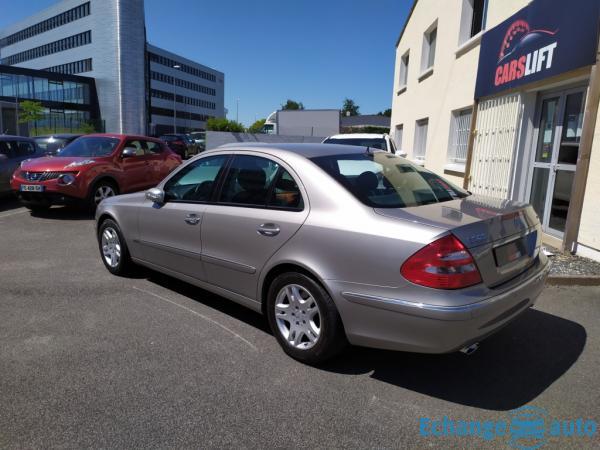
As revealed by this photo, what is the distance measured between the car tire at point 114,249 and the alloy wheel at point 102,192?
152 inches

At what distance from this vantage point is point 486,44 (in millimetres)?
8750

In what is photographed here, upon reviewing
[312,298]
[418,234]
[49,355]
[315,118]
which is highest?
[315,118]

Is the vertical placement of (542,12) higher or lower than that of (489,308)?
higher

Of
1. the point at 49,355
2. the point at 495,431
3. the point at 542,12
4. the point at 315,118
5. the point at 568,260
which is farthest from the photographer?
the point at 315,118

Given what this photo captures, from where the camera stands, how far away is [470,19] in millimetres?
10430

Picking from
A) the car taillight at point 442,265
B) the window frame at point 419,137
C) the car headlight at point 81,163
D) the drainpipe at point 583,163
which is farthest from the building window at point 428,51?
the car taillight at point 442,265

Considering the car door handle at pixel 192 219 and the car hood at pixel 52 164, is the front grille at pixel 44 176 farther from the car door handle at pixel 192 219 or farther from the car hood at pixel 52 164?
the car door handle at pixel 192 219

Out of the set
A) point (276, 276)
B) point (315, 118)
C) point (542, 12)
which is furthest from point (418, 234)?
point (315, 118)

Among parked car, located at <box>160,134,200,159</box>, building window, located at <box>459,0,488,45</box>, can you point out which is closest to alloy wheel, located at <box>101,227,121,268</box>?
building window, located at <box>459,0,488,45</box>

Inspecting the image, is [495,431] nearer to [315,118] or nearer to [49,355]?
[49,355]

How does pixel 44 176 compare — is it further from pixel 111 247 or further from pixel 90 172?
pixel 111 247

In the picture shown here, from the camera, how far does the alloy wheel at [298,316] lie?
10.0 ft

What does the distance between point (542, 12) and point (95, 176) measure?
8190mm

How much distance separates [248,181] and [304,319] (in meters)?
1.24
